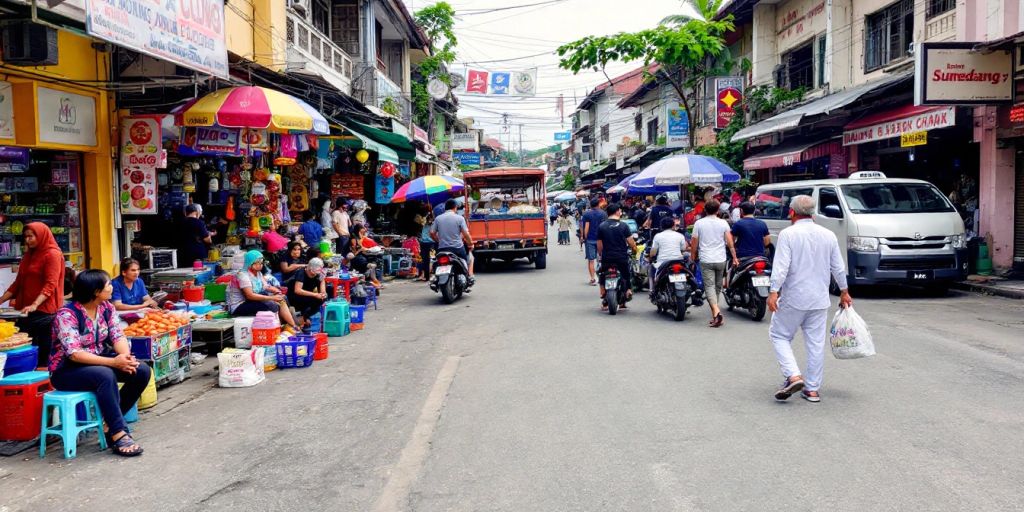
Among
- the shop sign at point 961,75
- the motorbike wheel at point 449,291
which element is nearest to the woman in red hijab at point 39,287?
the motorbike wheel at point 449,291

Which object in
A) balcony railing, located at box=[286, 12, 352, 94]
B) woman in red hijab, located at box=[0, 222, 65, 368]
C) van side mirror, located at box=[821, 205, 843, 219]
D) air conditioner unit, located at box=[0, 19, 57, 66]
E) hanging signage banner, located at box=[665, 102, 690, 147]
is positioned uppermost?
balcony railing, located at box=[286, 12, 352, 94]

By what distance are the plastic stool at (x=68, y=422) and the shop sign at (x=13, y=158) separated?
4.80 meters

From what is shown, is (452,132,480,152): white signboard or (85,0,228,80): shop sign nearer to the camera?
(85,0,228,80): shop sign

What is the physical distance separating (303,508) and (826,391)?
15.1 feet

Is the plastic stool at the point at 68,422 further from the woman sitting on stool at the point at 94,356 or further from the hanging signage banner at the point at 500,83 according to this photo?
the hanging signage banner at the point at 500,83

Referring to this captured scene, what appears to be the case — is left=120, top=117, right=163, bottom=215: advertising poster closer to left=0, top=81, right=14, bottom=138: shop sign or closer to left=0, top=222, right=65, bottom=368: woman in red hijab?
left=0, top=81, right=14, bottom=138: shop sign

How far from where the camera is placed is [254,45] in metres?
15.9

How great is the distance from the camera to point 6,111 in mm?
8898

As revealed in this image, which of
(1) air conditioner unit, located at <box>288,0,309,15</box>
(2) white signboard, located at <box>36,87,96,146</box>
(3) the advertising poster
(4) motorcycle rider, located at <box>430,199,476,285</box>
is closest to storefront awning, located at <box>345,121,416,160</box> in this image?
(1) air conditioner unit, located at <box>288,0,309,15</box>

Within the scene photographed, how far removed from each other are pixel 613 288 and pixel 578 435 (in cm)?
629

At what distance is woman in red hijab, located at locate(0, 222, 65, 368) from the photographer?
23.8ft

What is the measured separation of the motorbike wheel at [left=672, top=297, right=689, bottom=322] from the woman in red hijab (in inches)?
293

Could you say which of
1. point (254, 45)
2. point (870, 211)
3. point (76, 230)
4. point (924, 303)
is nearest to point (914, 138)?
point (870, 211)

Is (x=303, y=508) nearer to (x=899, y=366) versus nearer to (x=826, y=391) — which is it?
(x=826, y=391)
